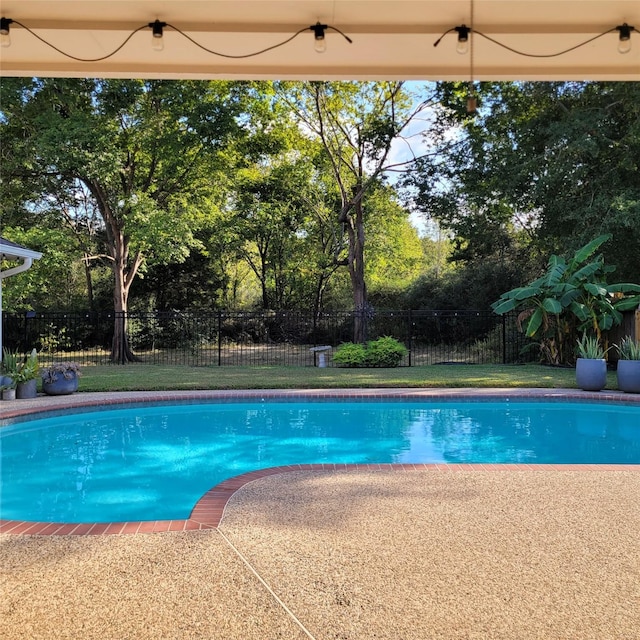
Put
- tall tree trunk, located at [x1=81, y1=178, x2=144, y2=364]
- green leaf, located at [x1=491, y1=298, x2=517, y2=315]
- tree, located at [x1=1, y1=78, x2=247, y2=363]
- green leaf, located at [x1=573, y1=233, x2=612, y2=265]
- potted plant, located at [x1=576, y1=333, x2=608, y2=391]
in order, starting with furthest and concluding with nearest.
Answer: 1. tall tree trunk, located at [x1=81, y1=178, x2=144, y2=364]
2. tree, located at [x1=1, y1=78, x2=247, y2=363]
3. green leaf, located at [x1=491, y1=298, x2=517, y2=315]
4. green leaf, located at [x1=573, y1=233, x2=612, y2=265]
5. potted plant, located at [x1=576, y1=333, x2=608, y2=391]

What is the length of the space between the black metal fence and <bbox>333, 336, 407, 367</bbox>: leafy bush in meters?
3.07

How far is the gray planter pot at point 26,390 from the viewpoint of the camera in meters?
9.80

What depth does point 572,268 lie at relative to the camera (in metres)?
13.4

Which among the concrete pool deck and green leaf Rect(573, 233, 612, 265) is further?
green leaf Rect(573, 233, 612, 265)

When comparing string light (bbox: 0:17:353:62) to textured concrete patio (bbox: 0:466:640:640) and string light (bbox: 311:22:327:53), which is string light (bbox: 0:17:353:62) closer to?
string light (bbox: 311:22:327:53)

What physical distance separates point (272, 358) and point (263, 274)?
7.64m

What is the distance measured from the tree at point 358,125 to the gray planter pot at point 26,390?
1048 cm

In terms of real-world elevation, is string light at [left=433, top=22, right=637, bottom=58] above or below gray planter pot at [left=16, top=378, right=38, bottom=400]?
above

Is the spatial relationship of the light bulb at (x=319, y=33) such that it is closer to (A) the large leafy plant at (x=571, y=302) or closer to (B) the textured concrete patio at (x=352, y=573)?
(B) the textured concrete patio at (x=352, y=573)

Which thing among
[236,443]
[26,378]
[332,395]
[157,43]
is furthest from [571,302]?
[157,43]

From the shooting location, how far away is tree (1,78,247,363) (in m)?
14.2

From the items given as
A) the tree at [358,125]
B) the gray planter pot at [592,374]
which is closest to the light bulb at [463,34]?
the gray planter pot at [592,374]

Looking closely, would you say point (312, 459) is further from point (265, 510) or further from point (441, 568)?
point (441, 568)

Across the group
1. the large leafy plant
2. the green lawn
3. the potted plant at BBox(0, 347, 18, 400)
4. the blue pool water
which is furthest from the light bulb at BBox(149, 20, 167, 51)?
the large leafy plant
